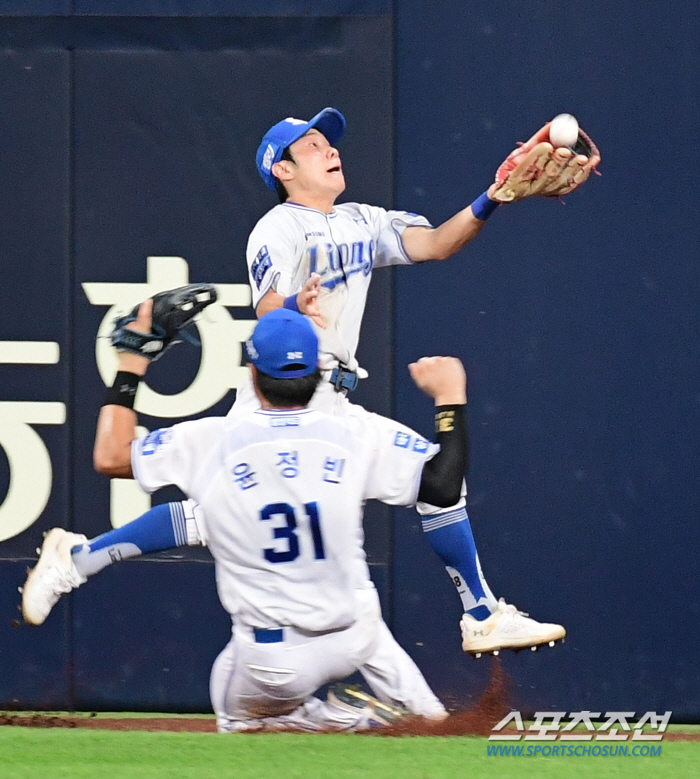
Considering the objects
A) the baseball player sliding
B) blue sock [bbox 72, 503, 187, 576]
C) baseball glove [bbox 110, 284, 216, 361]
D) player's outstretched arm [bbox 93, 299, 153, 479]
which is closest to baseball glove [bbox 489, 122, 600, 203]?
the baseball player sliding

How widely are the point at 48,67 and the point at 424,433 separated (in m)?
2.01

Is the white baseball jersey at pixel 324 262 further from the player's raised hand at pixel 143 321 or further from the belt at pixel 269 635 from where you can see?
the belt at pixel 269 635

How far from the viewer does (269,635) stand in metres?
3.79

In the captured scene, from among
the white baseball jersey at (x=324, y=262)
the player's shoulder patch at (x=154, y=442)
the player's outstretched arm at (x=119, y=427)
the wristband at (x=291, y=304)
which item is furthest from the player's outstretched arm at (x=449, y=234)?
the player's shoulder patch at (x=154, y=442)

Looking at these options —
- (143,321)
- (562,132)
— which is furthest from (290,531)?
(562,132)

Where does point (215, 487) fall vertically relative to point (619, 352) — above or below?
below

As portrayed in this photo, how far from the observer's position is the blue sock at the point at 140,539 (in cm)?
419

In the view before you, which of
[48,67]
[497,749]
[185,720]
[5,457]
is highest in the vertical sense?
[48,67]

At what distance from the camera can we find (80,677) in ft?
18.9

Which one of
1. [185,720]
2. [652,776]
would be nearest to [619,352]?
[185,720]

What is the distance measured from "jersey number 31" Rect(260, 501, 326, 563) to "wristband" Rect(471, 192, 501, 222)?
4.28 feet

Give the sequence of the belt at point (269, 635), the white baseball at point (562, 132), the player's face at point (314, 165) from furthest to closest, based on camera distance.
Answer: the player's face at point (314, 165), the white baseball at point (562, 132), the belt at point (269, 635)

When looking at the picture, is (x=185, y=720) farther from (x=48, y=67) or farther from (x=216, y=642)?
(x=48, y=67)

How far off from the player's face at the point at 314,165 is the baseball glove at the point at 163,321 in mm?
530
